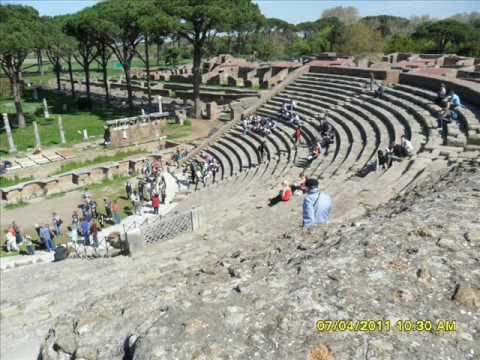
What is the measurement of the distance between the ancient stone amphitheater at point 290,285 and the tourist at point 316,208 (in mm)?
278

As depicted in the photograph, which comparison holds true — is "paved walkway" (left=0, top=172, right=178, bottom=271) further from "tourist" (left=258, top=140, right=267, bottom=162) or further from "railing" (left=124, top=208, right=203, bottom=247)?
"tourist" (left=258, top=140, right=267, bottom=162)

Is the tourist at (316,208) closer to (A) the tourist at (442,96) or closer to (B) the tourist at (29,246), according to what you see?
(B) the tourist at (29,246)

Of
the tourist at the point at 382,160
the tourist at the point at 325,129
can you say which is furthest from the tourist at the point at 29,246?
the tourist at the point at 325,129

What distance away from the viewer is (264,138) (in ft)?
80.7

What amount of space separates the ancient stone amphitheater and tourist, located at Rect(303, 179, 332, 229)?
0.91 feet

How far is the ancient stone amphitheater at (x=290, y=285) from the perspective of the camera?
13.6ft

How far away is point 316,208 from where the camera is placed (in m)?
7.57

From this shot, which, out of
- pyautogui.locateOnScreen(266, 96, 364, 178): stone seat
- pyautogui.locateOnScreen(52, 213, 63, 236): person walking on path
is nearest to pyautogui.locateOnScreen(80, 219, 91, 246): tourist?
pyautogui.locateOnScreen(52, 213, 63, 236): person walking on path

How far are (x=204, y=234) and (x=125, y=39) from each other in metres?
30.5

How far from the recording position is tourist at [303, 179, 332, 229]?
24.3 feet

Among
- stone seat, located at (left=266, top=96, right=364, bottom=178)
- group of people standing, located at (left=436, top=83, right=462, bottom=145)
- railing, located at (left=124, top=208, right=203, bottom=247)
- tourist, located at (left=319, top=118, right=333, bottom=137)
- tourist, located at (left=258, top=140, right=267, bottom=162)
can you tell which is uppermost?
group of people standing, located at (left=436, top=83, right=462, bottom=145)

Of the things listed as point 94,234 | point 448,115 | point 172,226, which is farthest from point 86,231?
point 448,115

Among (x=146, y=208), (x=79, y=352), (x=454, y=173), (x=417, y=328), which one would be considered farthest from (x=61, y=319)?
(x=146, y=208)

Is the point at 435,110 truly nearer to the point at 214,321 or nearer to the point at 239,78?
the point at 214,321
